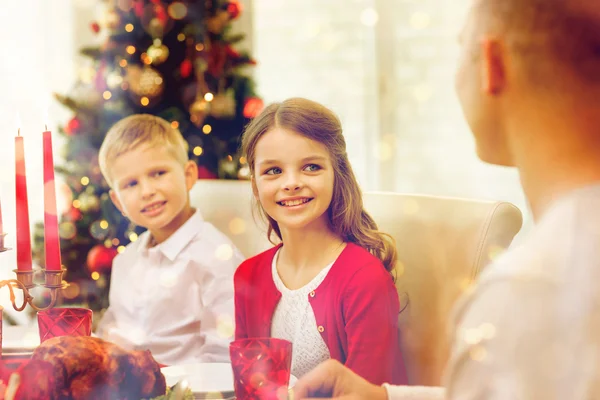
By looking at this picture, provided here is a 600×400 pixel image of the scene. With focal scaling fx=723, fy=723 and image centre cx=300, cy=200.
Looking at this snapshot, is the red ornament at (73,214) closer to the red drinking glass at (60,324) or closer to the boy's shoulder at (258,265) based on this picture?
the boy's shoulder at (258,265)

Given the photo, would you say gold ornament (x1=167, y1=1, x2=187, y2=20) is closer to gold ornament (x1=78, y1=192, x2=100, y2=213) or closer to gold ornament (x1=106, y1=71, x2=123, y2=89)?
gold ornament (x1=106, y1=71, x2=123, y2=89)

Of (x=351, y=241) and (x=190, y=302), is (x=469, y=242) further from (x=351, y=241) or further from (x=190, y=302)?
(x=190, y=302)

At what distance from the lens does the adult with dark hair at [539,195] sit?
0.42 metres

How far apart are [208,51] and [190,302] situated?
1192 millimetres

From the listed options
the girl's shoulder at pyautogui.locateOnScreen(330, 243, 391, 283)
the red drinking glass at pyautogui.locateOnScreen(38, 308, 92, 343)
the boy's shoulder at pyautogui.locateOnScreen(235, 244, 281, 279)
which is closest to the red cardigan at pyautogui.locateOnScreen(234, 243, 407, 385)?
the girl's shoulder at pyautogui.locateOnScreen(330, 243, 391, 283)

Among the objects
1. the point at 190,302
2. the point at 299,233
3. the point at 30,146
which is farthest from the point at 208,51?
the point at 299,233

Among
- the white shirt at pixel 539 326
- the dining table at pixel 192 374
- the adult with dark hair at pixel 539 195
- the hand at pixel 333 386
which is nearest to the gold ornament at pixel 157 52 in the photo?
the dining table at pixel 192 374

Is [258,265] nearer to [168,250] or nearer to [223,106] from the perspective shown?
[168,250]

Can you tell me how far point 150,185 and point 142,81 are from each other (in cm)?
102

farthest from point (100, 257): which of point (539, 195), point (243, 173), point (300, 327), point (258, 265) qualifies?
point (539, 195)

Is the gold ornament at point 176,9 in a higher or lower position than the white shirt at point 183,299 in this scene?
higher

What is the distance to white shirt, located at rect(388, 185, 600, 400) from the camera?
0.42 m

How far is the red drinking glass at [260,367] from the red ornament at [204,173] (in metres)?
1.53

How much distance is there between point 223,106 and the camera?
2229mm
